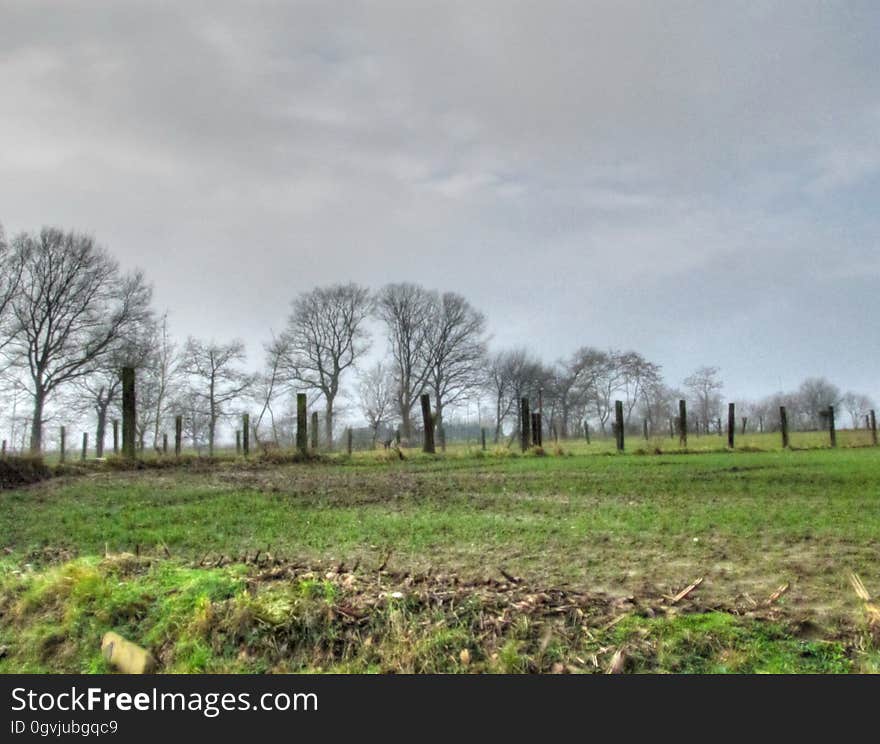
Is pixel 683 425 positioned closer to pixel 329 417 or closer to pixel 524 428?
pixel 524 428

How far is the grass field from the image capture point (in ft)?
11.0

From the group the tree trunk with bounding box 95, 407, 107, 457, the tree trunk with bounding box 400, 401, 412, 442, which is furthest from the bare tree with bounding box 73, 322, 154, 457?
the tree trunk with bounding box 400, 401, 412, 442

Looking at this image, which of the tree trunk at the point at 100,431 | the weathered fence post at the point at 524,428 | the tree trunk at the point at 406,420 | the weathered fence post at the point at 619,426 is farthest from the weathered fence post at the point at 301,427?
the tree trunk at the point at 406,420

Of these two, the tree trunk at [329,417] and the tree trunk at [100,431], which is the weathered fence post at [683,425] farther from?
the tree trunk at [100,431]

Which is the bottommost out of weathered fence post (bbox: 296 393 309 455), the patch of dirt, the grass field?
the grass field

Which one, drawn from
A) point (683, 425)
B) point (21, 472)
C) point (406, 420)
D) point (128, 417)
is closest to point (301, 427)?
point (128, 417)

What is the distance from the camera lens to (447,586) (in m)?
4.25

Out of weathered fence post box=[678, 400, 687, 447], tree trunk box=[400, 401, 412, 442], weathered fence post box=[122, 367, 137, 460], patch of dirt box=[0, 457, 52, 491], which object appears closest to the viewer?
patch of dirt box=[0, 457, 52, 491]

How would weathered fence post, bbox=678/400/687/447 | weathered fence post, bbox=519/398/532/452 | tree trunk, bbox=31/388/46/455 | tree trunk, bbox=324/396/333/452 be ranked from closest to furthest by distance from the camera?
weathered fence post, bbox=678/400/687/447
weathered fence post, bbox=519/398/532/452
tree trunk, bbox=31/388/46/455
tree trunk, bbox=324/396/333/452

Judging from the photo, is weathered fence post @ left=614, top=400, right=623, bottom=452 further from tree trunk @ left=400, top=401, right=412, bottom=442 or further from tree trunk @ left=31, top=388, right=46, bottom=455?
tree trunk @ left=31, top=388, right=46, bottom=455

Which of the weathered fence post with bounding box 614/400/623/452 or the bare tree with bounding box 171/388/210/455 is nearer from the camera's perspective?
the weathered fence post with bounding box 614/400/623/452

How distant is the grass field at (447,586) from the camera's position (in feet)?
11.0

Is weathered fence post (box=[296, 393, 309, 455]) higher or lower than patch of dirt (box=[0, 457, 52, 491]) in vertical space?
higher
